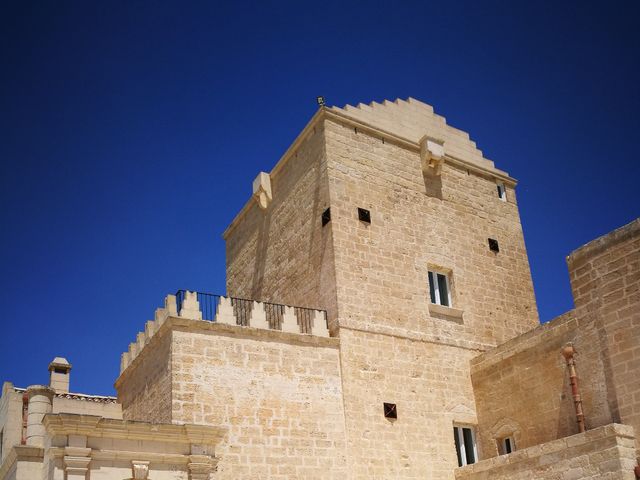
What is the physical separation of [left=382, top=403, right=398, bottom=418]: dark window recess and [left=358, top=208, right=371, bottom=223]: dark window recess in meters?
3.85

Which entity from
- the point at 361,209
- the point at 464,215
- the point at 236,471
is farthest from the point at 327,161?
the point at 236,471

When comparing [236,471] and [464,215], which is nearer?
[236,471]

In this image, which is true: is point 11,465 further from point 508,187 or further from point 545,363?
point 508,187

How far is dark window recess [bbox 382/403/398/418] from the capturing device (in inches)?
545

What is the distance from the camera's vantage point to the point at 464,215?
1725 centimetres

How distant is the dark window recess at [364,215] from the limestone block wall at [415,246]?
0.34 feet

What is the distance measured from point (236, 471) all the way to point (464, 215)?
8238 millimetres

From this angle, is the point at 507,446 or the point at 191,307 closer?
the point at 191,307

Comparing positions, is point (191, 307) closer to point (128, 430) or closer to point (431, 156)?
point (128, 430)

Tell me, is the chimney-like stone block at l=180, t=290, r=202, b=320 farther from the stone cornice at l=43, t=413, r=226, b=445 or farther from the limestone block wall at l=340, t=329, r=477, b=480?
the limestone block wall at l=340, t=329, r=477, b=480

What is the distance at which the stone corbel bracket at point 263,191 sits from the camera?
17984 mm

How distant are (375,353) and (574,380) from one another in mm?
3672

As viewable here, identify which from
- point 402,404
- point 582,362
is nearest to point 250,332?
point 402,404

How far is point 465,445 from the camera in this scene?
14836 millimetres
